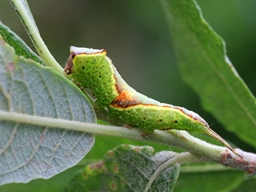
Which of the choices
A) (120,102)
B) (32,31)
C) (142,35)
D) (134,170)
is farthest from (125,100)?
(142,35)

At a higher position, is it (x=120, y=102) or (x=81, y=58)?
(x=81, y=58)

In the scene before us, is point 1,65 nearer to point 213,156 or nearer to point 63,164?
point 63,164

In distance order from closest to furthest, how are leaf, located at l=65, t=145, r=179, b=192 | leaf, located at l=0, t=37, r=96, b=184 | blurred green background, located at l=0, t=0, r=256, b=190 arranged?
1. leaf, located at l=0, t=37, r=96, b=184
2. leaf, located at l=65, t=145, r=179, b=192
3. blurred green background, located at l=0, t=0, r=256, b=190

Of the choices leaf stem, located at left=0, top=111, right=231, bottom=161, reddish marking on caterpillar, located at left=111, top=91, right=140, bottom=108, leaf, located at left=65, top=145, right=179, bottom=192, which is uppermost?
reddish marking on caterpillar, located at left=111, top=91, right=140, bottom=108

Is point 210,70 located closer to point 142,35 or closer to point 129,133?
point 129,133

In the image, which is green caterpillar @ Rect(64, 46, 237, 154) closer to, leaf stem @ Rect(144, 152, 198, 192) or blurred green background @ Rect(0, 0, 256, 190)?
leaf stem @ Rect(144, 152, 198, 192)

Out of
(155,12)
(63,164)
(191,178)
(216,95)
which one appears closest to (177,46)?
(216,95)

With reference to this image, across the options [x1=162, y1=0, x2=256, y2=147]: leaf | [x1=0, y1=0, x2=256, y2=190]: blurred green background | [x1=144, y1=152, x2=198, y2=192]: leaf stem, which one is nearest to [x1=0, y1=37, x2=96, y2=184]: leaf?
[x1=144, y1=152, x2=198, y2=192]: leaf stem

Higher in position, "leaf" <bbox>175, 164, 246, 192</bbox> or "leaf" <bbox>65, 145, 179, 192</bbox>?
"leaf" <bbox>65, 145, 179, 192</bbox>
